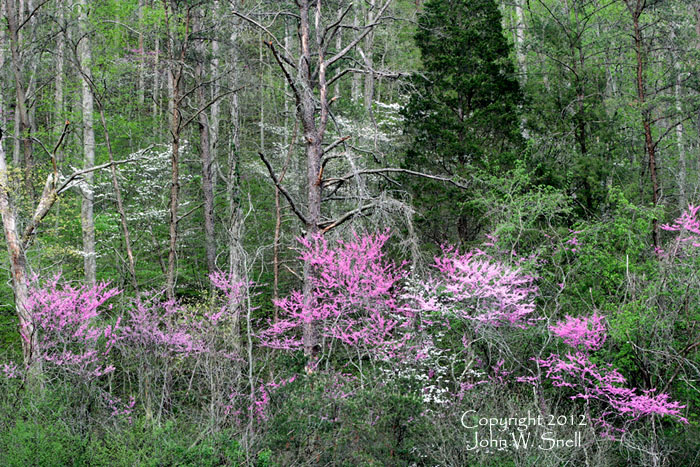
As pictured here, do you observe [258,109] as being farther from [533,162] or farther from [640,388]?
[640,388]

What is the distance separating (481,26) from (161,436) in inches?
416

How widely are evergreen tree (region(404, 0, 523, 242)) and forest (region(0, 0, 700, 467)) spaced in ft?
0.17

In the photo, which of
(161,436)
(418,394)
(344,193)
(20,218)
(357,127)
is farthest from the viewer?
(357,127)

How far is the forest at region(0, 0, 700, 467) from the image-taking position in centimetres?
714

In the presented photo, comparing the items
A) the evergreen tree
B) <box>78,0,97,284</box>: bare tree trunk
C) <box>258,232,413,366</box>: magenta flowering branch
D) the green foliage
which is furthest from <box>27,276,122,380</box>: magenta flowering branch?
the evergreen tree

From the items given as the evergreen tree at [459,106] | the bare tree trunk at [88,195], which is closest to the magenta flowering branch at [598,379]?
the evergreen tree at [459,106]

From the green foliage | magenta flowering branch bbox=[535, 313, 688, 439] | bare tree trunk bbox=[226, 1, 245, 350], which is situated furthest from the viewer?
bare tree trunk bbox=[226, 1, 245, 350]

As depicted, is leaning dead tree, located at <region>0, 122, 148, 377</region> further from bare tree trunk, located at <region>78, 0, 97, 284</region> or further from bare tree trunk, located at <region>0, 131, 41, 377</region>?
bare tree trunk, located at <region>78, 0, 97, 284</region>

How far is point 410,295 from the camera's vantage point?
9.57 meters

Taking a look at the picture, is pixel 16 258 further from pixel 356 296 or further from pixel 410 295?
pixel 410 295

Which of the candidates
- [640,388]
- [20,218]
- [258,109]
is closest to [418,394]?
[640,388]

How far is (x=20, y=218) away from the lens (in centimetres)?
1396

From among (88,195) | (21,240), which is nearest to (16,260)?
(21,240)

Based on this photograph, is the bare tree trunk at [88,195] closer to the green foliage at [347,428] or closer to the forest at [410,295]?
the forest at [410,295]
